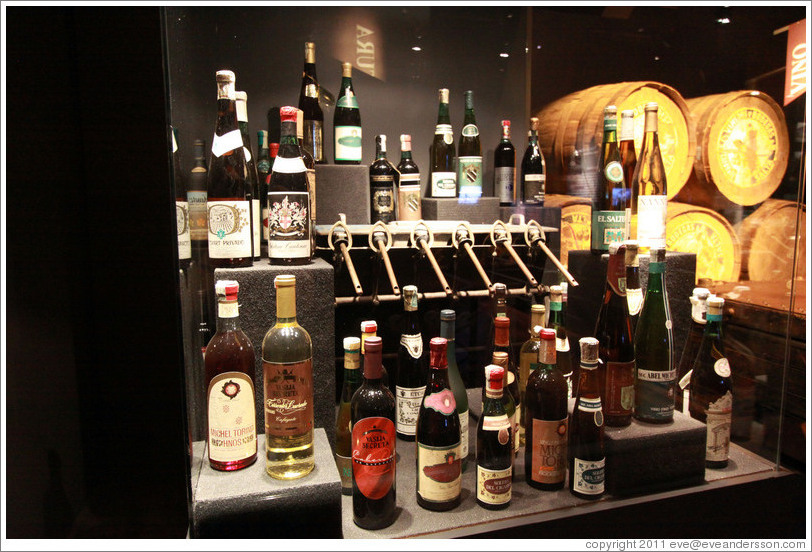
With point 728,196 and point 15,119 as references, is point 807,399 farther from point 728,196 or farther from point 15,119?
point 15,119

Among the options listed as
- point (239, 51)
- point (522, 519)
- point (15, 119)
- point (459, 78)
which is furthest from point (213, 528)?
point (459, 78)

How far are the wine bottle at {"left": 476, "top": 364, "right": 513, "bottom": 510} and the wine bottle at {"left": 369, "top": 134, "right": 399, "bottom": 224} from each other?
793mm

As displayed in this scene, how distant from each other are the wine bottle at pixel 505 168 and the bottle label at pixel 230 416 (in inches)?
45.3

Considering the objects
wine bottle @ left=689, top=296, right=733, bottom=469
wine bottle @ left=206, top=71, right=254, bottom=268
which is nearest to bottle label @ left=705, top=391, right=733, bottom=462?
wine bottle @ left=689, top=296, right=733, bottom=469

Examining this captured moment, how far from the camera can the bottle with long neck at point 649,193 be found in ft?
4.57

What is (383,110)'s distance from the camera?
176cm

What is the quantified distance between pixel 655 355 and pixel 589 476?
0.37m

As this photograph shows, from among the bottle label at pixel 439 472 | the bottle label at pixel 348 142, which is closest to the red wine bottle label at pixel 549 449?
the bottle label at pixel 439 472

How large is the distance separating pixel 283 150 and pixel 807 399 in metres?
1.41

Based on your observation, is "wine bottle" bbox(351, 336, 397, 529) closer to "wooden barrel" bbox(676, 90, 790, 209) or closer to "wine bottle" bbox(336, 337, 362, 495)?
"wine bottle" bbox(336, 337, 362, 495)

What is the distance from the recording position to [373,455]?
38.7 inches

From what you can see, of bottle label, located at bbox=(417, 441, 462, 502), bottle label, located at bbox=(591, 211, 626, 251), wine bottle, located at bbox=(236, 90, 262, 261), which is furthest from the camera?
bottle label, located at bbox=(591, 211, 626, 251)

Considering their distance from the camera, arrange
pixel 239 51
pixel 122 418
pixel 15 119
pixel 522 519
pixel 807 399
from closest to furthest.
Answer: pixel 15 119, pixel 122 418, pixel 522 519, pixel 807 399, pixel 239 51

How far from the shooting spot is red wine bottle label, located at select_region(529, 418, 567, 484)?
3.76ft
